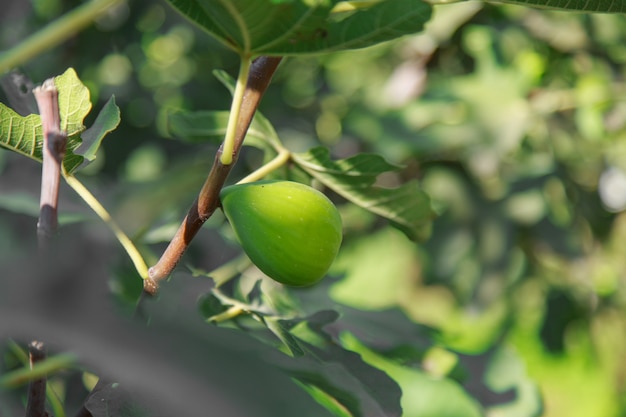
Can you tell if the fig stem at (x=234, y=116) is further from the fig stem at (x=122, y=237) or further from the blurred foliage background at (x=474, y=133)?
the blurred foliage background at (x=474, y=133)

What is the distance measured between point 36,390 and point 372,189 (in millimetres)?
350

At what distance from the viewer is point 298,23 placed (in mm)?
437

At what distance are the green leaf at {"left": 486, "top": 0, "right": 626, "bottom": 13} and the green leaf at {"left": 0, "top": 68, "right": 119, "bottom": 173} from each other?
288 mm

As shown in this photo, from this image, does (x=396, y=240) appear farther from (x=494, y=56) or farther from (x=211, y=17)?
(x=211, y=17)

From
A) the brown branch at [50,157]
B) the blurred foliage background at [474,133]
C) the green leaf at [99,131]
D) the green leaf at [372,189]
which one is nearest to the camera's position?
the brown branch at [50,157]

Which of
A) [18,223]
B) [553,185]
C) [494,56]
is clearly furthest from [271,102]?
[18,223]

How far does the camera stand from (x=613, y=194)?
2.13 m

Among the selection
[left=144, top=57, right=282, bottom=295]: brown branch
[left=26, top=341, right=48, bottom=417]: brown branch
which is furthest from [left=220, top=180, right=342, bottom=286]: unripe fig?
[left=26, top=341, right=48, bottom=417]: brown branch

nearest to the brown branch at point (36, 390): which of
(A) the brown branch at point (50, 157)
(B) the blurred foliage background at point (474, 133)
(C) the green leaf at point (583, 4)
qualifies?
(A) the brown branch at point (50, 157)

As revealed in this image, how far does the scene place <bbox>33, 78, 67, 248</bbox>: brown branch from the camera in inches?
16.6

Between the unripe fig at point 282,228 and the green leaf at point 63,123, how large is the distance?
114 millimetres

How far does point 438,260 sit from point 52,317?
1531 mm

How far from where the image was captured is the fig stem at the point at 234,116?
46cm

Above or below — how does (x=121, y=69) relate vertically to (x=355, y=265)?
above
